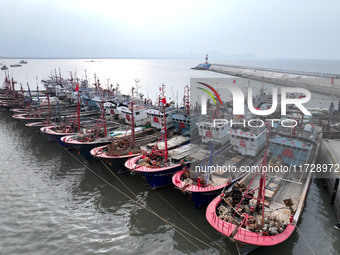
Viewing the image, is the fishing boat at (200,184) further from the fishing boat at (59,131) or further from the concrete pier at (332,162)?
the fishing boat at (59,131)

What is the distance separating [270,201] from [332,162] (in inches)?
418

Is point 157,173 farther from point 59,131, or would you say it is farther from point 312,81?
point 312,81

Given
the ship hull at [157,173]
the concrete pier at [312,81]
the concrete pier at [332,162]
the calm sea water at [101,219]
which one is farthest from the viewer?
the concrete pier at [312,81]

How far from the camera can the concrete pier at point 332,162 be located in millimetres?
20000

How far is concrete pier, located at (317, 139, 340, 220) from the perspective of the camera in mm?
20000

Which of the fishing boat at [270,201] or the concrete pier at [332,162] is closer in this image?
the fishing boat at [270,201]

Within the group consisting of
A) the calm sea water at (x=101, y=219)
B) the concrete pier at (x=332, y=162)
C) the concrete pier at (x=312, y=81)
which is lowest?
the calm sea water at (x=101, y=219)

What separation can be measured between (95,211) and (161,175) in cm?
661

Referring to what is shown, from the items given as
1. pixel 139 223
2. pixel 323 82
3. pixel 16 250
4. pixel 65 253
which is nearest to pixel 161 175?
pixel 139 223

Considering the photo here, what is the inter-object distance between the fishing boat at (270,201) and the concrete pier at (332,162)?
1738 mm

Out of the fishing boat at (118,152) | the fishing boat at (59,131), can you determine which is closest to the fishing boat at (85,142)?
the fishing boat at (118,152)

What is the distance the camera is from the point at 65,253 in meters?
16.2

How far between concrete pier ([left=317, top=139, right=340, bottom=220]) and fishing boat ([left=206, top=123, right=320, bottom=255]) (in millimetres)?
1738

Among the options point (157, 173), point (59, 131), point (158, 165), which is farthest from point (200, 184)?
point (59, 131)
